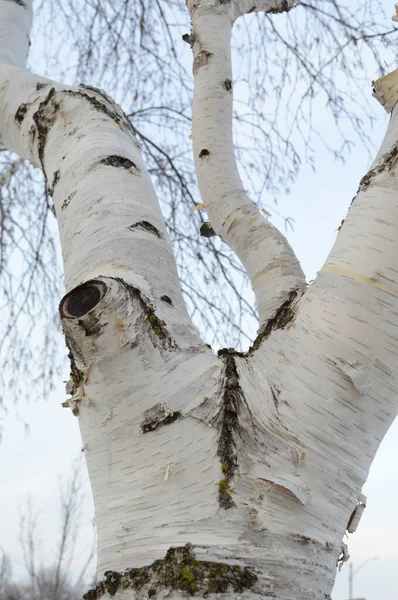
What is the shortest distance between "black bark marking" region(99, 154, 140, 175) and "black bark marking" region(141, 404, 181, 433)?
1.72ft

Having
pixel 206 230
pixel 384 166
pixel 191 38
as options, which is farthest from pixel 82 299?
pixel 191 38

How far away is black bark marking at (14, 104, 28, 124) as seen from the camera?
1253 millimetres

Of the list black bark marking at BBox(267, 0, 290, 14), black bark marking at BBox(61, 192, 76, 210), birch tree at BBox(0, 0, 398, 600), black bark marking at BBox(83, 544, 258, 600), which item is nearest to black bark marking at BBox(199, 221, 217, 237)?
black bark marking at BBox(61, 192, 76, 210)

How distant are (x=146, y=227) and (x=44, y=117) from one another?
486mm

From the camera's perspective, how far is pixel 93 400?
0.67m

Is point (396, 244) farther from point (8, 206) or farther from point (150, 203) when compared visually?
point (8, 206)

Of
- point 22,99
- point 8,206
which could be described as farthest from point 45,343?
point 22,99

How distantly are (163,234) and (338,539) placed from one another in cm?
54

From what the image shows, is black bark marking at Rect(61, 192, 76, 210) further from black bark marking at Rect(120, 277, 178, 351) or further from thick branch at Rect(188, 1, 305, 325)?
thick branch at Rect(188, 1, 305, 325)

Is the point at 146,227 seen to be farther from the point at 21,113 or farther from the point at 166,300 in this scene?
the point at 21,113

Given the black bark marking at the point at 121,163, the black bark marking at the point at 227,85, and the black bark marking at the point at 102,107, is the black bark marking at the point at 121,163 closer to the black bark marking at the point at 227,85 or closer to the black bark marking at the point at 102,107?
the black bark marking at the point at 102,107

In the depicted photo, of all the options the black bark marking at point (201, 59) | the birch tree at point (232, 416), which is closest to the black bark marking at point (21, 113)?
the black bark marking at point (201, 59)

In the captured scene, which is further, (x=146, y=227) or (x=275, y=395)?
(x=146, y=227)

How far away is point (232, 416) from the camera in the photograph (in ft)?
2.09
